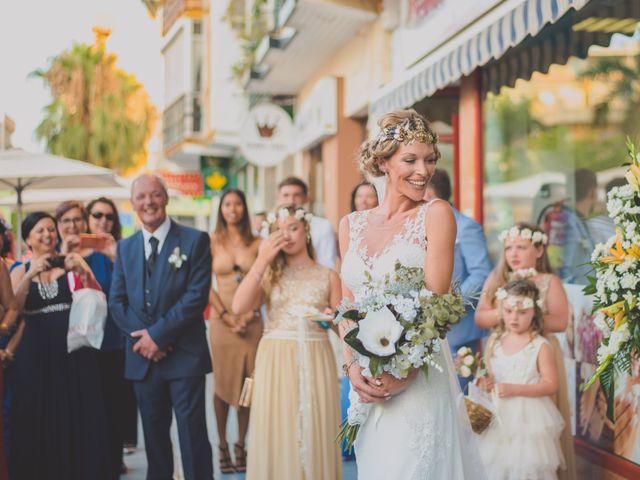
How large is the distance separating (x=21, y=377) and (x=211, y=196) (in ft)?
58.3

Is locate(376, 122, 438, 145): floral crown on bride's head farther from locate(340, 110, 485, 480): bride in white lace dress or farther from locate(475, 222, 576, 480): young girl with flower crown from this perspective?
locate(475, 222, 576, 480): young girl with flower crown

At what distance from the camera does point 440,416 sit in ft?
13.5

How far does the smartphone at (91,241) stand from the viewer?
7.88m

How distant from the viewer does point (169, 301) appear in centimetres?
675

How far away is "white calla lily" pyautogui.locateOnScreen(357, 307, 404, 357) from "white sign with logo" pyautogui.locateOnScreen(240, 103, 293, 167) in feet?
29.6

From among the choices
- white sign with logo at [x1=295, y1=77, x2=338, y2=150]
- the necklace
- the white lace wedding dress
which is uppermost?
white sign with logo at [x1=295, y1=77, x2=338, y2=150]

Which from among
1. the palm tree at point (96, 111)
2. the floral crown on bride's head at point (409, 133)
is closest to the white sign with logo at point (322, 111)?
the floral crown on bride's head at point (409, 133)

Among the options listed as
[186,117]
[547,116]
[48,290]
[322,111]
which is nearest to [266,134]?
[322,111]

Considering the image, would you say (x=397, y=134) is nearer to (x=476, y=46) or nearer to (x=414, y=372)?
(x=414, y=372)

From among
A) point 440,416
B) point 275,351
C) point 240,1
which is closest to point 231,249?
point 275,351

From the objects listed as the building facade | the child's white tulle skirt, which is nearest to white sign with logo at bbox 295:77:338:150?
the building facade

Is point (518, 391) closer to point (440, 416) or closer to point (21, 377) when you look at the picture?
point (440, 416)

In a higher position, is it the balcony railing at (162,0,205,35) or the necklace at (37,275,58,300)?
the balcony railing at (162,0,205,35)

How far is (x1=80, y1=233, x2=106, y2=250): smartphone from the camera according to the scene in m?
7.88
